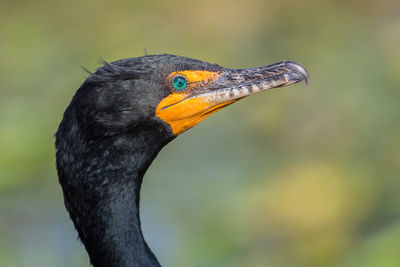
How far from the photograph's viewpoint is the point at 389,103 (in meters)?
9.46

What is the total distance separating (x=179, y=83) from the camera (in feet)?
13.8

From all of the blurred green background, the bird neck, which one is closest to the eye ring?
the bird neck

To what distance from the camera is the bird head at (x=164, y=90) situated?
4.00 m

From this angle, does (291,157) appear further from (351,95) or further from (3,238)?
(3,238)

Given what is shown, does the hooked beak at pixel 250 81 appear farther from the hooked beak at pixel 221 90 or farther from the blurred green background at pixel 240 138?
the blurred green background at pixel 240 138

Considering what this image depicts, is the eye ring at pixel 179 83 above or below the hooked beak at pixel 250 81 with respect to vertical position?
above

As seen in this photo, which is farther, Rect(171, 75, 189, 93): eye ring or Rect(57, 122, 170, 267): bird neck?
Rect(171, 75, 189, 93): eye ring

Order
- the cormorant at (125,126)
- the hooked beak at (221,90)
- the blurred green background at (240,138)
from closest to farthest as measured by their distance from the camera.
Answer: the cormorant at (125,126) < the hooked beak at (221,90) < the blurred green background at (240,138)

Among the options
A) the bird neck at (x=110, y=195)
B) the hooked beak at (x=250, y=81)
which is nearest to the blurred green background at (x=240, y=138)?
the hooked beak at (x=250, y=81)

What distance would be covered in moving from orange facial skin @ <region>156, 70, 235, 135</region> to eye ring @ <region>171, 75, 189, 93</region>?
1 centimetres

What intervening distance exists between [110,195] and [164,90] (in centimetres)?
61

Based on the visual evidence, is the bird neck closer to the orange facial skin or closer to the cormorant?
the cormorant

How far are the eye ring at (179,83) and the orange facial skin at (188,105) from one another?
0.04ft

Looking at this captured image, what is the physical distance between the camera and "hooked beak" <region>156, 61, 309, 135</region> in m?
4.16
